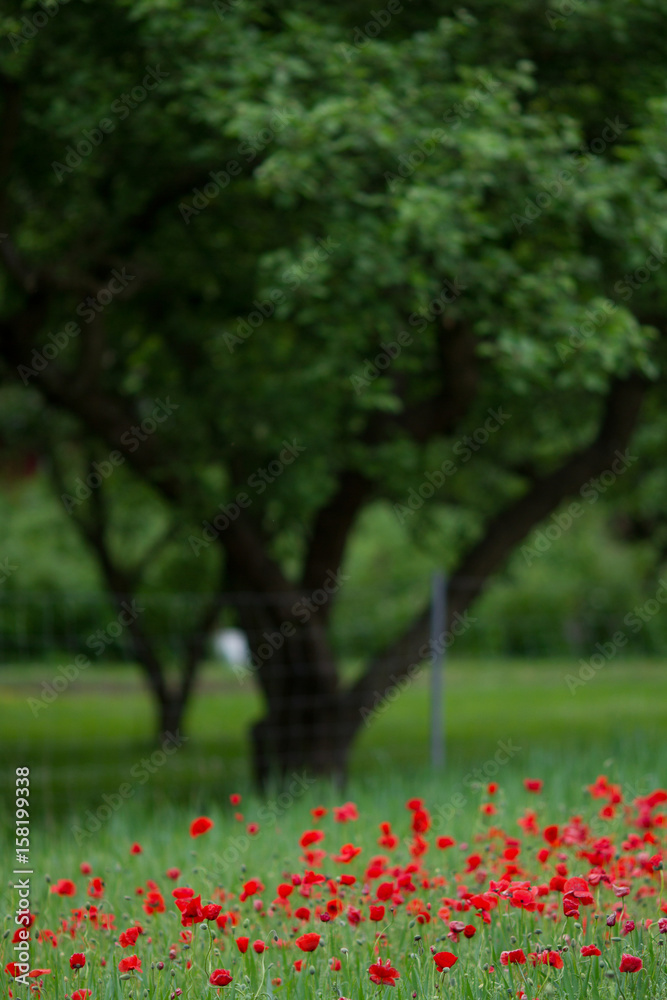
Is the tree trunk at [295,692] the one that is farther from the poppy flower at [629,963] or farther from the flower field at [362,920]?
the poppy flower at [629,963]

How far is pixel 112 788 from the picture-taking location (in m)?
10.6

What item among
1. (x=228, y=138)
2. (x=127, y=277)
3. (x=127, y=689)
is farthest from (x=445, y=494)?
(x=127, y=689)

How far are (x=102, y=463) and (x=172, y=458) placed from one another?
2.01m

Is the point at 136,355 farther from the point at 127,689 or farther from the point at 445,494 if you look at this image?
the point at 127,689

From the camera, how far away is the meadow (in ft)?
9.09

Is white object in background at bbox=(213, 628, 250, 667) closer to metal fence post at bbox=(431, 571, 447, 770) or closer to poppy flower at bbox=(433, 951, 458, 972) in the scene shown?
metal fence post at bbox=(431, 571, 447, 770)

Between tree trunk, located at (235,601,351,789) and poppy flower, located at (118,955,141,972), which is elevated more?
poppy flower, located at (118,955,141,972)

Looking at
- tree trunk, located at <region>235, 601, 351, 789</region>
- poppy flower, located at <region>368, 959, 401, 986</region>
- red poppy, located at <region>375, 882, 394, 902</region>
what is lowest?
tree trunk, located at <region>235, 601, 351, 789</region>

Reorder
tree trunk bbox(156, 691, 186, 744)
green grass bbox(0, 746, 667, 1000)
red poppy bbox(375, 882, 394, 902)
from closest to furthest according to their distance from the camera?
green grass bbox(0, 746, 667, 1000), red poppy bbox(375, 882, 394, 902), tree trunk bbox(156, 691, 186, 744)

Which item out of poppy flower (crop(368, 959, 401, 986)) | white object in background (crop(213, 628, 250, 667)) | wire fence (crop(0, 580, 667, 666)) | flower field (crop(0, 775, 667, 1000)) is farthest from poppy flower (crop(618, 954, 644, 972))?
white object in background (crop(213, 628, 250, 667))

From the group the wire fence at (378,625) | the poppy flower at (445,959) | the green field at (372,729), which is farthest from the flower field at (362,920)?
the wire fence at (378,625)

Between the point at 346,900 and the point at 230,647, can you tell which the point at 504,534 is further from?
the point at 230,647

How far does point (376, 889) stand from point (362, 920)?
403mm

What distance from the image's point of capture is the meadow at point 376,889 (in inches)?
109
